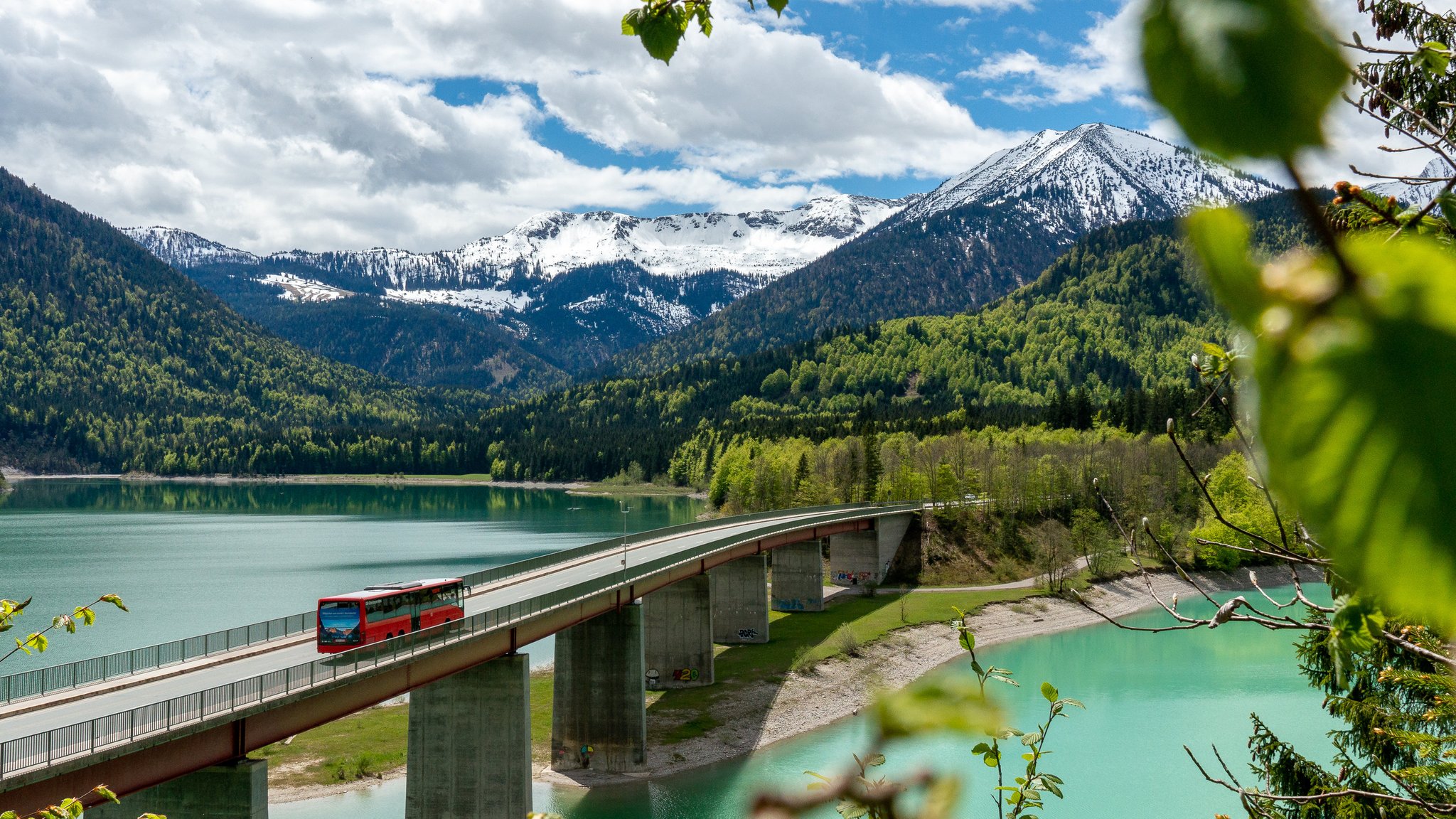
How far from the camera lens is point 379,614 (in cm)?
2764

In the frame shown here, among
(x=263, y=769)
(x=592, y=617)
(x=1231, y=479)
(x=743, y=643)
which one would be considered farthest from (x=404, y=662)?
(x=1231, y=479)

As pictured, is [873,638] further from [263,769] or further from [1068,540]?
[263,769]

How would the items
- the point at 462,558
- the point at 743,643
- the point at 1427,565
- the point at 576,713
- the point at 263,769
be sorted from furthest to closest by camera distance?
the point at 462,558 → the point at 743,643 → the point at 576,713 → the point at 263,769 → the point at 1427,565

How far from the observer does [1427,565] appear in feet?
1.51

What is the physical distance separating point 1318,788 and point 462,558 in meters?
75.9

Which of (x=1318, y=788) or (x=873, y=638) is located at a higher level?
(x=1318, y=788)

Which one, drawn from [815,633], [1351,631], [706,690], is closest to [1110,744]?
[706,690]

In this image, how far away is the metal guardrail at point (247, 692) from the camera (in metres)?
16.8

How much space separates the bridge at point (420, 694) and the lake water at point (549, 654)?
349 cm

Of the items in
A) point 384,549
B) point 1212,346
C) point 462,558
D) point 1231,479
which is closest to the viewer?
point 1212,346

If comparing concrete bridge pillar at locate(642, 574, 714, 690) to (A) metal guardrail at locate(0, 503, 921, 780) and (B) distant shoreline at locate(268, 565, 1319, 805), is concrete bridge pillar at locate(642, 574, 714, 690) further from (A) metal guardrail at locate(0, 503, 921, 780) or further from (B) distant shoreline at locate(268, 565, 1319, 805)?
(A) metal guardrail at locate(0, 503, 921, 780)

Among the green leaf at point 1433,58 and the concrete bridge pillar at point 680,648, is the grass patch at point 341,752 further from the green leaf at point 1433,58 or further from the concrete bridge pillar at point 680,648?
the green leaf at point 1433,58

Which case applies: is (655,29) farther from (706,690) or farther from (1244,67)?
(706,690)

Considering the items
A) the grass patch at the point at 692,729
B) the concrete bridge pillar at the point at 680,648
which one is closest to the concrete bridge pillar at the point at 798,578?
the concrete bridge pillar at the point at 680,648
